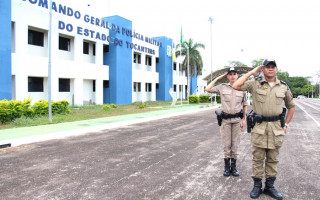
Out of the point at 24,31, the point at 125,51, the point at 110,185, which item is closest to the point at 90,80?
the point at 125,51

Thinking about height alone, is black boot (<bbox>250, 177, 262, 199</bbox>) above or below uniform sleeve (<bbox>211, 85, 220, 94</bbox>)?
below

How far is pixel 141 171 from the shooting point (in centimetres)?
469

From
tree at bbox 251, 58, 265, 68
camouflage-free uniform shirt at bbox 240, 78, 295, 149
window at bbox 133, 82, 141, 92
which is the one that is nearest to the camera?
camouflage-free uniform shirt at bbox 240, 78, 295, 149

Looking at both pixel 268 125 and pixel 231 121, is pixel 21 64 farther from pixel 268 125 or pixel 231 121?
pixel 268 125

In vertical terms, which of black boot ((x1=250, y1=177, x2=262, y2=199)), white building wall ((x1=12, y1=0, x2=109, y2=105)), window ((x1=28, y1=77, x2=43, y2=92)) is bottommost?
black boot ((x1=250, y1=177, x2=262, y2=199))

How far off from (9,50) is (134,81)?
1654 centimetres

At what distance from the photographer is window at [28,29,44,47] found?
63.3 ft

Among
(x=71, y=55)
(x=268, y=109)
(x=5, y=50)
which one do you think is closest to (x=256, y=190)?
(x=268, y=109)

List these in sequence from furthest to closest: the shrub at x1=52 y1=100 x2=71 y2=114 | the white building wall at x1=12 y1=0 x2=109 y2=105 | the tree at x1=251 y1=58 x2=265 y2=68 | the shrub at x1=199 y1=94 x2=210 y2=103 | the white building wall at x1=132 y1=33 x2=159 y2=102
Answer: the tree at x1=251 y1=58 x2=265 y2=68 → the shrub at x1=199 y1=94 x2=210 y2=103 → the white building wall at x1=132 y1=33 x2=159 y2=102 → the white building wall at x1=12 y1=0 x2=109 y2=105 → the shrub at x1=52 y1=100 x2=71 y2=114

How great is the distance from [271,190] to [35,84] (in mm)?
19990

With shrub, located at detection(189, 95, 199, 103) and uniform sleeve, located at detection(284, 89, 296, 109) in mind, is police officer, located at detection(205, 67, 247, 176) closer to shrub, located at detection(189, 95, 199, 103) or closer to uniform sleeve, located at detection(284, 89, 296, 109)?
uniform sleeve, located at detection(284, 89, 296, 109)

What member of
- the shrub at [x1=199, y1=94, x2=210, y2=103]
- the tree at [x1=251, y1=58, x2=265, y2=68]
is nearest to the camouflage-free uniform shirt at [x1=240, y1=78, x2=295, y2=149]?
the shrub at [x1=199, y1=94, x2=210, y2=103]

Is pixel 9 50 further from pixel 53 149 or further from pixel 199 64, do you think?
pixel 199 64

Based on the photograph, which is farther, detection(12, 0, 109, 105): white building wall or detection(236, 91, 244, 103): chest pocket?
detection(12, 0, 109, 105): white building wall
